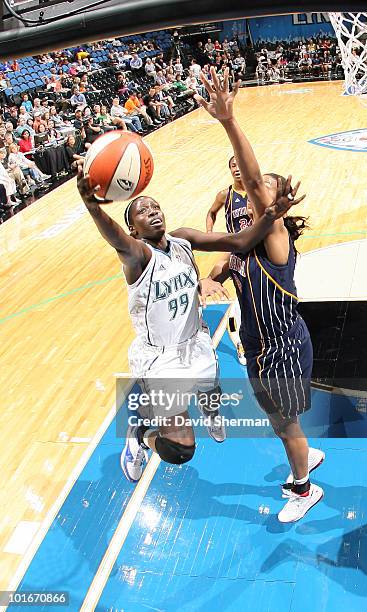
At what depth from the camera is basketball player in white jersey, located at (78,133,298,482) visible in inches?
153

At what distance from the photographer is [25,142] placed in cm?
1402

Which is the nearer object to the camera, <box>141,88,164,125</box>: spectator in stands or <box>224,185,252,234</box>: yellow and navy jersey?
<box>224,185,252,234</box>: yellow and navy jersey

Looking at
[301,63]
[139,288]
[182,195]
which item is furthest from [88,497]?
[301,63]

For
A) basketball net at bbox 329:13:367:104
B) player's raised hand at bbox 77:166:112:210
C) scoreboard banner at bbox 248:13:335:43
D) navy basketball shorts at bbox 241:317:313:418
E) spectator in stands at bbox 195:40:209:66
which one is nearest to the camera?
player's raised hand at bbox 77:166:112:210

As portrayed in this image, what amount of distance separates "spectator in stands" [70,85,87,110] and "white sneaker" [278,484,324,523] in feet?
47.7

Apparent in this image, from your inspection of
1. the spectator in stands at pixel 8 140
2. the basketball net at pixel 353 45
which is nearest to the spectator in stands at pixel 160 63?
the spectator in stands at pixel 8 140

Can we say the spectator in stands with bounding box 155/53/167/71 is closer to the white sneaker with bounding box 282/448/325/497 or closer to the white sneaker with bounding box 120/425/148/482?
the white sneaker with bounding box 120/425/148/482

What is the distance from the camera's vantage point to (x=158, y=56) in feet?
84.8

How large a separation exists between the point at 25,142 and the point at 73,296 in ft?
22.1

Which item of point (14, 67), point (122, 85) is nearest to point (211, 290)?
→ point (14, 67)

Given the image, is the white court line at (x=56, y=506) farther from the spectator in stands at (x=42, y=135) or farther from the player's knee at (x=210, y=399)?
the spectator in stands at (x=42, y=135)

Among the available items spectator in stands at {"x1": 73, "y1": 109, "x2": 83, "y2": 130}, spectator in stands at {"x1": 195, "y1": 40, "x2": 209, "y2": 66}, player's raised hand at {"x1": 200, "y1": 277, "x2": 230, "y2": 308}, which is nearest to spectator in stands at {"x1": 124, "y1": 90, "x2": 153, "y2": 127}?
spectator in stands at {"x1": 73, "y1": 109, "x2": 83, "y2": 130}

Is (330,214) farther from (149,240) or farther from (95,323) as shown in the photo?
(149,240)

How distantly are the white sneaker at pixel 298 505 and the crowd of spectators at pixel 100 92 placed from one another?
2292 millimetres
